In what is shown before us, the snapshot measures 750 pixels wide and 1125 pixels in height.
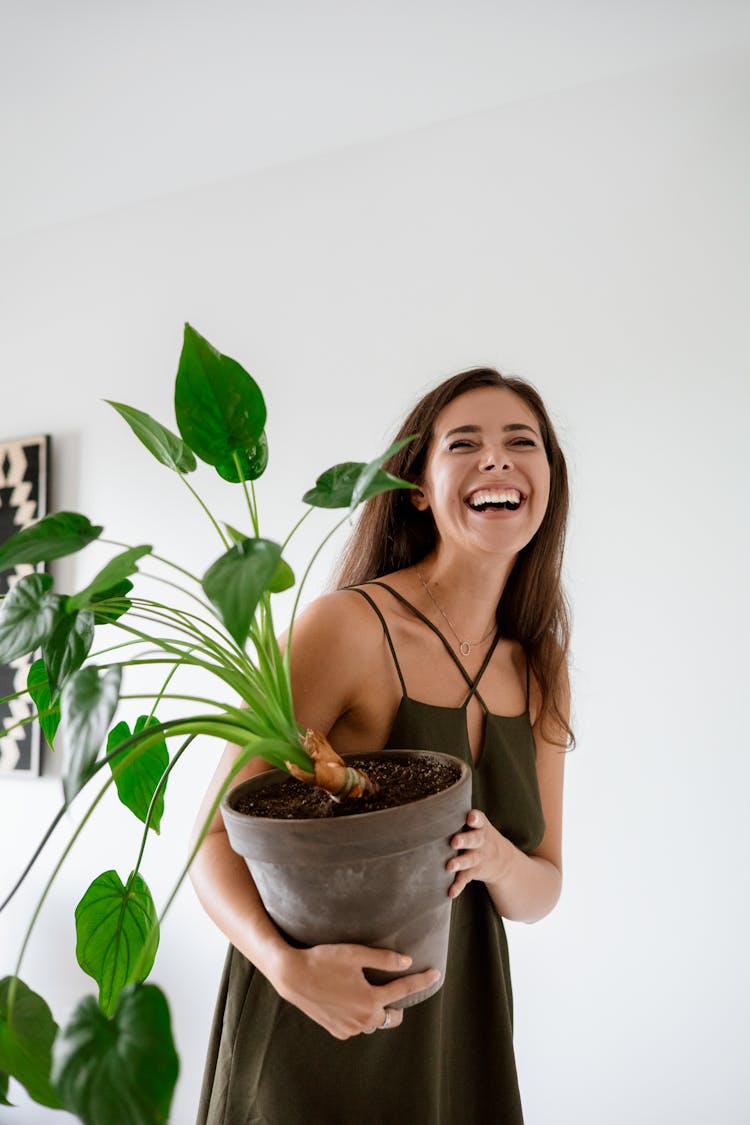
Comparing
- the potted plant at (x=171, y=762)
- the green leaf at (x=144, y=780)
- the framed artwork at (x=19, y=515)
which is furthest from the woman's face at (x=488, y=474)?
the framed artwork at (x=19, y=515)

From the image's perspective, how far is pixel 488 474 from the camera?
3.58 feet

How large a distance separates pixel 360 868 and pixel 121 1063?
235mm

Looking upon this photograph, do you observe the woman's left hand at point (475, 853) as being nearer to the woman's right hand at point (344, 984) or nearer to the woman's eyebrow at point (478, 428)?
the woman's right hand at point (344, 984)

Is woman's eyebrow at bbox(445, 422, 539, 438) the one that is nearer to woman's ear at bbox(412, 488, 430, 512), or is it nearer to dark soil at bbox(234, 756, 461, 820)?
woman's ear at bbox(412, 488, 430, 512)

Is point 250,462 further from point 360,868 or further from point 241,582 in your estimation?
point 360,868

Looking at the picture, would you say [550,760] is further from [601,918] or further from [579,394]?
[579,394]

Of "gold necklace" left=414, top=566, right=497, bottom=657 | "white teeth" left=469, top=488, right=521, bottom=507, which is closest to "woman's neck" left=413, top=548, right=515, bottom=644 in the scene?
"gold necklace" left=414, top=566, right=497, bottom=657

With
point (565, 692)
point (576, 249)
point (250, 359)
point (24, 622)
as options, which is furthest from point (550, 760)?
point (250, 359)

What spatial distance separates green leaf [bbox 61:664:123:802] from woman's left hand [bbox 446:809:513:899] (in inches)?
13.3

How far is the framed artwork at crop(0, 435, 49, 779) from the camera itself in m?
2.76

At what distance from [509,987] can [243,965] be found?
1.41 ft

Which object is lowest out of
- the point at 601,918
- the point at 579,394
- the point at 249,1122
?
the point at 601,918

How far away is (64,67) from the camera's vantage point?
2111 mm

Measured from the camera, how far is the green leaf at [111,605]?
0.73 metres
